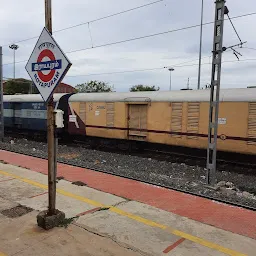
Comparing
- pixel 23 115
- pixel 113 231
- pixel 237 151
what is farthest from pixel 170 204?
pixel 23 115

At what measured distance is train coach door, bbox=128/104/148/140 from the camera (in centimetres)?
1376

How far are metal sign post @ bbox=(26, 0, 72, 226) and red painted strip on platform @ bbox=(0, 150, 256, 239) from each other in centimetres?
238

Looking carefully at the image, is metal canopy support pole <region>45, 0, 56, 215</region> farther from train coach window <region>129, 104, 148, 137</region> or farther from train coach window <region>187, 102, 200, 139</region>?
train coach window <region>129, 104, 148, 137</region>

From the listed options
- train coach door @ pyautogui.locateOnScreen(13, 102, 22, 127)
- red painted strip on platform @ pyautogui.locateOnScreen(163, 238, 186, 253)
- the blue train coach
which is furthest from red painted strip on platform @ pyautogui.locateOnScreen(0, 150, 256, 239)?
train coach door @ pyautogui.locateOnScreen(13, 102, 22, 127)

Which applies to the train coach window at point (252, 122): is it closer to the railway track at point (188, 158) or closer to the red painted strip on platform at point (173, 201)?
the railway track at point (188, 158)

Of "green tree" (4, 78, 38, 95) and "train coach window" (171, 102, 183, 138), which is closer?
"train coach window" (171, 102, 183, 138)

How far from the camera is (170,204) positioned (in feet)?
20.9

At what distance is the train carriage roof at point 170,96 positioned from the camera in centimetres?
1079

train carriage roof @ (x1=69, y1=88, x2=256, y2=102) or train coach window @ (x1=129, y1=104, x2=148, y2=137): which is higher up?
train carriage roof @ (x1=69, y1=88, x2=256, y2=102)

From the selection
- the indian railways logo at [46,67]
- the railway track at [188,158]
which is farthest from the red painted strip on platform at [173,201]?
the railway track at [188,158]

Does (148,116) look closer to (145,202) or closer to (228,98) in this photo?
(228,98)

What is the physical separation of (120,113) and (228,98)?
17.5 feet

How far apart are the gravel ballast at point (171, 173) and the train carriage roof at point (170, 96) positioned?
2638mm

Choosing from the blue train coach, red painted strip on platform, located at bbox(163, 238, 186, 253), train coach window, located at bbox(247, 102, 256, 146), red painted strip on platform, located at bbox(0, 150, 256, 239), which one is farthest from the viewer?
the blue train coach
